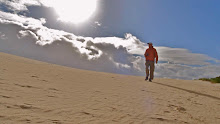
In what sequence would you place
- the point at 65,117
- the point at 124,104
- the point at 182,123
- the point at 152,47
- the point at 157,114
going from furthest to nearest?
the point at 152,47
the point at 124,104
the point at 157,114
the point at 182,123
the point at 65,117

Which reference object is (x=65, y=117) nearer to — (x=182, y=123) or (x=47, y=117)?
(x=47, y=117)

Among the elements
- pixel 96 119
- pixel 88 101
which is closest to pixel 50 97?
pixel 88 101

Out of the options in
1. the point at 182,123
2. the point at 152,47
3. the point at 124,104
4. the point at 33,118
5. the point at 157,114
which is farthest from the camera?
the point at 152,47

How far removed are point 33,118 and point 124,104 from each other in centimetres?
250

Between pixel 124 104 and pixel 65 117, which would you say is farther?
pixel 124 104

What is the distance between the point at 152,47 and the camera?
1059cm

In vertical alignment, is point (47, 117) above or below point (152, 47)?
below

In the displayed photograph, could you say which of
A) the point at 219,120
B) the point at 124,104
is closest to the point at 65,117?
the point at 124,104

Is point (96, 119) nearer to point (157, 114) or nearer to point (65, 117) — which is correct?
point (65, 117)

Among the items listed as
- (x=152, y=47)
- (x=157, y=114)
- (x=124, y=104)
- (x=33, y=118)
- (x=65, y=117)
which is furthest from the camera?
(x=152, y=47)

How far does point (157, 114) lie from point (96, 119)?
5.61 feet

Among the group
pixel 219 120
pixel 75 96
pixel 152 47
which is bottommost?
pixel 219 120

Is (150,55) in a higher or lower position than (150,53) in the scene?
lower

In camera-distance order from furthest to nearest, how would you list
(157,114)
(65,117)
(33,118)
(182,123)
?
(157,114) → (182,123) → (65,117) → (33,118)
